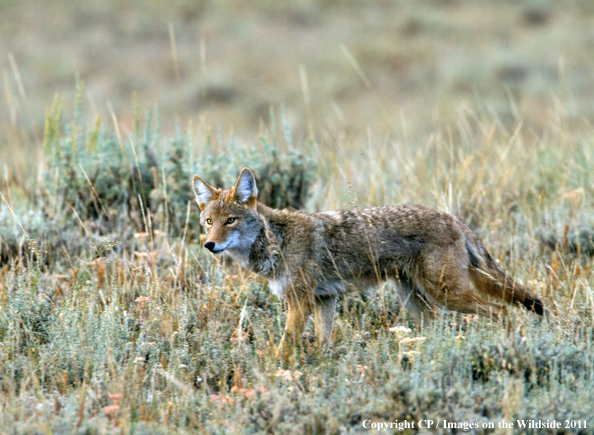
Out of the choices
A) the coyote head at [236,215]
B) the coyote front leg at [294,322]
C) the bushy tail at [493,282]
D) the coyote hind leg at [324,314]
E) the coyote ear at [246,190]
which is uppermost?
the coyote ear at [246,190]

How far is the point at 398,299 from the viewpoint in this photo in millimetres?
5309

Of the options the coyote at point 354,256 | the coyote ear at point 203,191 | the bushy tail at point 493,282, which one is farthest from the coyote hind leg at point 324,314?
the coyote ear at point 203,191

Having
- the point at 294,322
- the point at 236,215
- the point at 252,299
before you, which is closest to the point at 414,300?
the point at 294,322

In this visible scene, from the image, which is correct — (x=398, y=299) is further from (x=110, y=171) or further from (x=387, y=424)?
(x=110, y=171)

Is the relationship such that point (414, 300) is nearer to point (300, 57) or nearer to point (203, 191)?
point (203, 191)

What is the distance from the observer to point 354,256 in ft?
16.3

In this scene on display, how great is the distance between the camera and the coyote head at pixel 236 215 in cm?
499

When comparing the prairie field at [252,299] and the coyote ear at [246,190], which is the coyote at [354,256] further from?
the prairie field at [252,299]

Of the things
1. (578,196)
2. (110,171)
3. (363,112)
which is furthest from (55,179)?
(363,112)

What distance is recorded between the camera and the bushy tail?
183 inches

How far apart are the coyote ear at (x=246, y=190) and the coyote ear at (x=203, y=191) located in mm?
265

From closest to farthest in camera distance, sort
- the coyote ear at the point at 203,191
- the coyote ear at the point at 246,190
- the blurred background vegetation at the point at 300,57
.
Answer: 1. the coyote ear at the point at 246,190
2. the coyote ear at the point at 203,191
3. the blurred background vegetation at the point at 300,57

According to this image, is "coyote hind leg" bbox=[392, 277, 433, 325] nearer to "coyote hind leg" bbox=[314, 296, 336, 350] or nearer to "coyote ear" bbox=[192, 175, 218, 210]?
"coyote hind leg" bbox=[314, 296, 336, 350]

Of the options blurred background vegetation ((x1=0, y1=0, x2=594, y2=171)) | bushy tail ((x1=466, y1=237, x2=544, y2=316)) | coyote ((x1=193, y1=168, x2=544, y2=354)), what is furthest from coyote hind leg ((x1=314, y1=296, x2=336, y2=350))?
blurred background vegetation ((x1=0, y1=0, x2=594, y2=171))
